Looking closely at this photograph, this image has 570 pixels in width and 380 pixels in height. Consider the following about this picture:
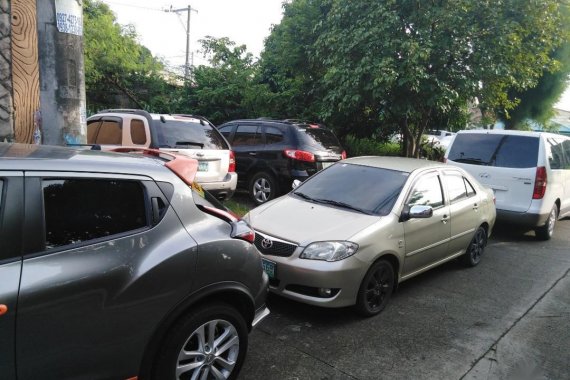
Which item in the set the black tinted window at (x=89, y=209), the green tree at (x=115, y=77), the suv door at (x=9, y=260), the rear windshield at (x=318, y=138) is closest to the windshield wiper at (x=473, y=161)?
the rear windshield at (x=318, y=138)

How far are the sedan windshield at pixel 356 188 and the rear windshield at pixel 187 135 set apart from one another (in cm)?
220

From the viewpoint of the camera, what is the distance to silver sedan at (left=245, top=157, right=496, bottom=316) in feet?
13.3

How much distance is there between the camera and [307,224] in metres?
4.50

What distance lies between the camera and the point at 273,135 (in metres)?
8.94

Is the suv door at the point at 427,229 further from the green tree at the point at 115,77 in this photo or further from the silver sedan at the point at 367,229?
the green tree at the point at 115,77

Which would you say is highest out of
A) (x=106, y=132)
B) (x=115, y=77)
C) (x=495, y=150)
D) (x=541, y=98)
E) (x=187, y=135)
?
(x=541, y=98)

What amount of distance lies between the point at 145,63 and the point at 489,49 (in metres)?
13.8

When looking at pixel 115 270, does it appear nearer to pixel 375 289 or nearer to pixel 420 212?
pixel 375 289

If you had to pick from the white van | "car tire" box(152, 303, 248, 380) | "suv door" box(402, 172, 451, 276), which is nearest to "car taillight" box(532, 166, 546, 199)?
the white van

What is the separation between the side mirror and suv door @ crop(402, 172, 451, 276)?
119 mm

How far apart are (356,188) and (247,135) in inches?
186

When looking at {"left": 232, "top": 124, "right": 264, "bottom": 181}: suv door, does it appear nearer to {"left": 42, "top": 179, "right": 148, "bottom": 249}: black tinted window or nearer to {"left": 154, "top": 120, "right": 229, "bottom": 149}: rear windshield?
{"left": 154, "top": 120, "right": 229, "bottom": 149}: rear windshield

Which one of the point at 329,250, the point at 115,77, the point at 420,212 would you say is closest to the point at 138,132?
the point at 329,250

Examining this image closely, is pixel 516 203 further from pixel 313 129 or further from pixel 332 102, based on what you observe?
pixel 332 102
